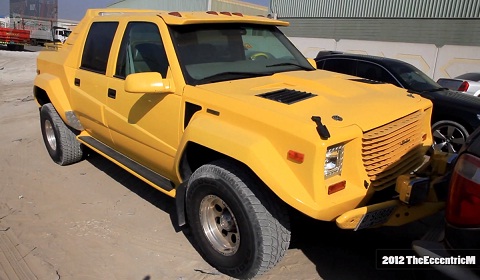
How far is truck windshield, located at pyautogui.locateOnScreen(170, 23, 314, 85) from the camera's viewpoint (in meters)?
3.35

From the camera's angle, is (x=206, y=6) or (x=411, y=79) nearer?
(x=411, y=79)

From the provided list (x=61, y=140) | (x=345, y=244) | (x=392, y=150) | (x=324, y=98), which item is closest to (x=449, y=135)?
(x=345, y=244)

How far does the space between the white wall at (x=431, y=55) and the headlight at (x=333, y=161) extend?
634 inches

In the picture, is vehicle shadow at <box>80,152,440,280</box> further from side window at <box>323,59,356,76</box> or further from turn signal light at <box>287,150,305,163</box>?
side window at <box>323,59,356,76</box>

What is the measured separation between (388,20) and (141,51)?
1844cm

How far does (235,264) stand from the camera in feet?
9.36

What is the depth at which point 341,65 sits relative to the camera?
7.59 m

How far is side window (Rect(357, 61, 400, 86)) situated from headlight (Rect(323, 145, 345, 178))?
479cm

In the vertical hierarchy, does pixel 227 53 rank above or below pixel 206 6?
below

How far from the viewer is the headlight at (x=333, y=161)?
2451 millimetres

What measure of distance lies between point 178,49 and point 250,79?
675 millimetres

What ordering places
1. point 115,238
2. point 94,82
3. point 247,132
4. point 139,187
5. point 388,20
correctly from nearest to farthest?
point 247,132 < point 115,238 < point 94,82 < point 139,187 < point 388,20

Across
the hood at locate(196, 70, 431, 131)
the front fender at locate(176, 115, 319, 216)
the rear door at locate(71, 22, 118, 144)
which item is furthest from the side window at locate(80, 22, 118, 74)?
the front fender at locate(176, 115, 319, 216)

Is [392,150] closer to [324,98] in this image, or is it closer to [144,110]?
[324,98]
